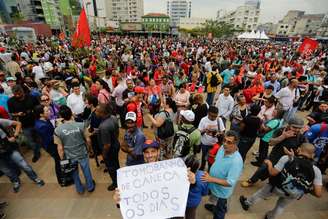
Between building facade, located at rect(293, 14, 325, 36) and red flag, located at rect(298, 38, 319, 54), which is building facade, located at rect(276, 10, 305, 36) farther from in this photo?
red flag, located at rect(298, 38, 319, 54)

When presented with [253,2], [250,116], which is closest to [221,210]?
[250,116]

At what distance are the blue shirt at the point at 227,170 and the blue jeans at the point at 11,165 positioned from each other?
3.61 metres

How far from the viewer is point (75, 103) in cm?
457

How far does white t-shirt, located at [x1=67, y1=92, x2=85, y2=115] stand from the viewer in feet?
14.9

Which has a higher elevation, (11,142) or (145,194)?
(145,194)

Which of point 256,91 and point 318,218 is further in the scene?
point 256,91

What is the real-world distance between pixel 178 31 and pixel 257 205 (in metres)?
89.5

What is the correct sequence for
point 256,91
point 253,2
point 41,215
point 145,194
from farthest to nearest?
point 253,2 < point 256,91 < point 41,215 < point 145,194

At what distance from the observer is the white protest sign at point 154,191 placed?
1759 millimetres

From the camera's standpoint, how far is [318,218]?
10.4 ft

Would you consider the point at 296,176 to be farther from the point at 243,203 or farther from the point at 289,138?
the point at 243,203

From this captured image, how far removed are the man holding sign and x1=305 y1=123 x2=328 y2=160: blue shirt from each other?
117 inches

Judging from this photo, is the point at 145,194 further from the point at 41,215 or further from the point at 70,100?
the point at 70,100

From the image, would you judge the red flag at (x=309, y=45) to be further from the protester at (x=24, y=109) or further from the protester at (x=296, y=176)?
the protester at (x=24, y=109)
